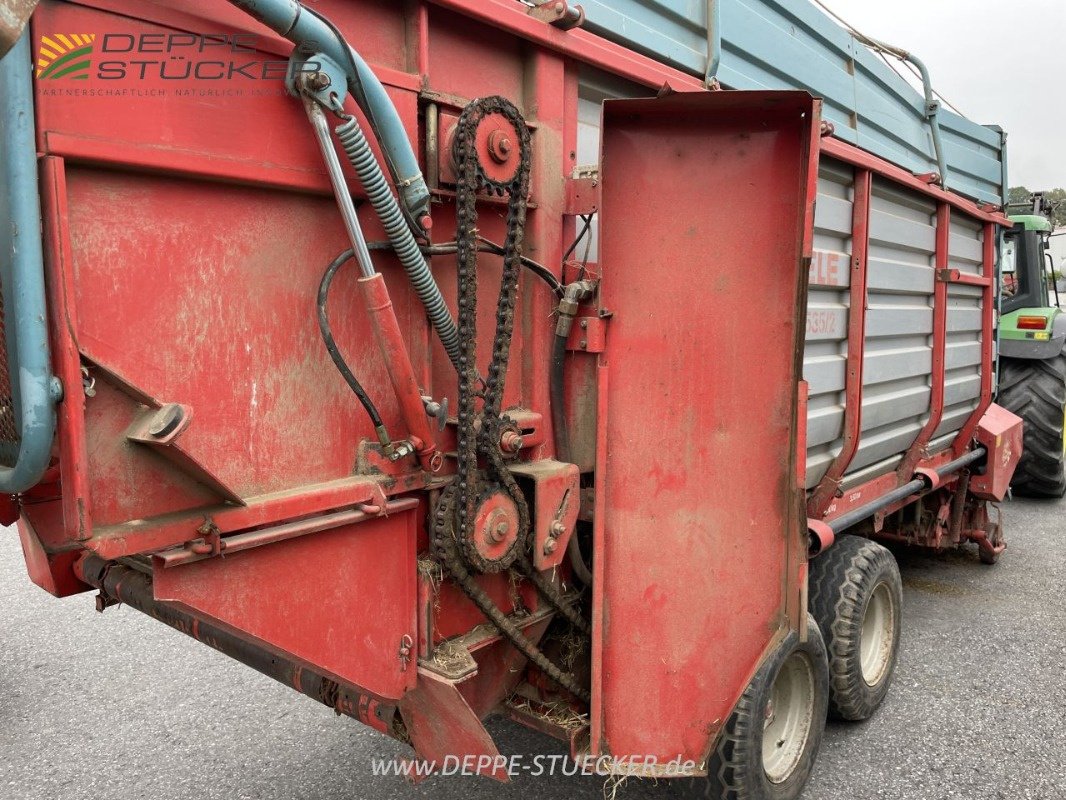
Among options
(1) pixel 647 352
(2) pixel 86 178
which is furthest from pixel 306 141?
(1) pixel 647 352

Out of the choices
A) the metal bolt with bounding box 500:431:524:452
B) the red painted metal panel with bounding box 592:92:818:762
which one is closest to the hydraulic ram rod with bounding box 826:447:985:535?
the red painted metal panel with bounding box 592:92:818:762

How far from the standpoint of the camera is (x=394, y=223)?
6.21 feet

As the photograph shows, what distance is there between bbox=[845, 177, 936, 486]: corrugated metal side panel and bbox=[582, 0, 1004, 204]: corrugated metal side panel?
1.29 feet

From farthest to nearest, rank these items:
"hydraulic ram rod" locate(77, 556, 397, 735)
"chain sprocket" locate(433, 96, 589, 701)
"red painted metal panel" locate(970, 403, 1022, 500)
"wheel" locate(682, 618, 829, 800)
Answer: "red painted metal panel" locate(970, 403, 1022, 500) → "wheel" locate(682, 618, 829, 800) → "hydraulic ram rod" locate(77, 556, 397, 735) → "chain sprocket" locate(433, 96, 589, 701)

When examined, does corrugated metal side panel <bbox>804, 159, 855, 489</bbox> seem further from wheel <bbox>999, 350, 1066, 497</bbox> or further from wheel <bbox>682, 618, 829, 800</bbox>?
wheel <bbox>999, 350, 1066, 497</bbox>

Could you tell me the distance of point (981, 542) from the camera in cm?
528

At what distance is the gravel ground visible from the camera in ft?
9.70

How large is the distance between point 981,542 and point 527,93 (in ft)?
15.0

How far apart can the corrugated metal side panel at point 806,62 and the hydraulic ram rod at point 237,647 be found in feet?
6.91

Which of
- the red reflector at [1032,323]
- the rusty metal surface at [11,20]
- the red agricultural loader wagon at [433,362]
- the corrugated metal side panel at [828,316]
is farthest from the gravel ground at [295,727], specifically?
the red reflector at [1032,323]

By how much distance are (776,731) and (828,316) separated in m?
1.53

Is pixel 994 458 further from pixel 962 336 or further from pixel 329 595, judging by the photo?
pixel 329 595

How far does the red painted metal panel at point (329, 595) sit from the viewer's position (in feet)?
5.87

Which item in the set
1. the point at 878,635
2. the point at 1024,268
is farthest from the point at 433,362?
the point at 1024,268
